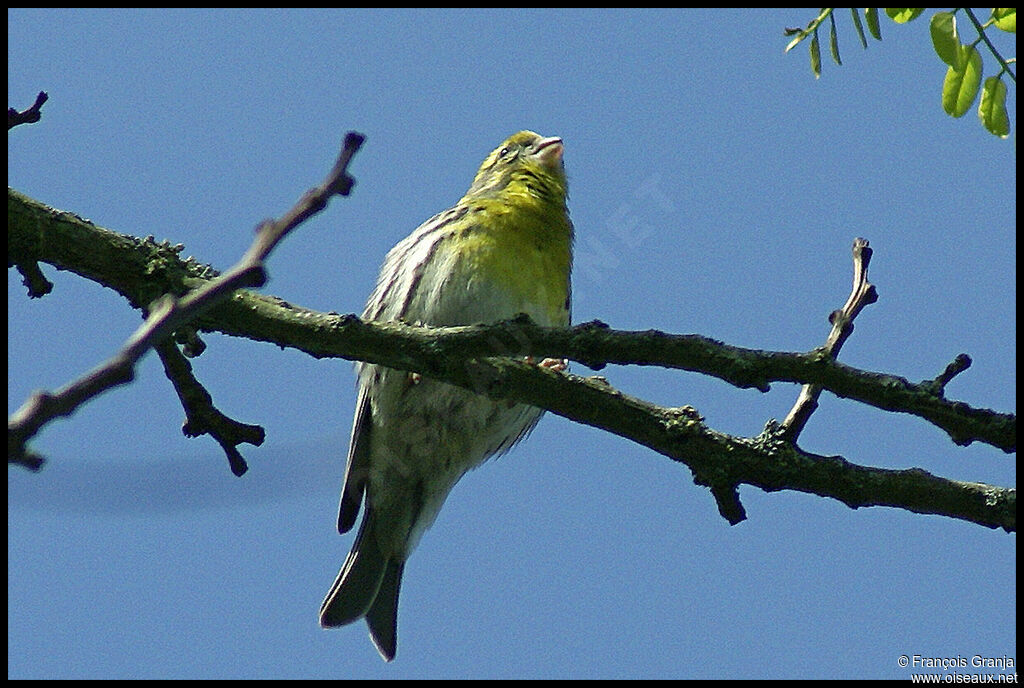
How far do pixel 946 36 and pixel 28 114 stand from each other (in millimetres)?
2633

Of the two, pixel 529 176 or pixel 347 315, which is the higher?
pixel 529 176

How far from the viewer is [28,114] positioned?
3.30 metres

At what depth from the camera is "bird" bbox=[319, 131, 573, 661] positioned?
5531mm

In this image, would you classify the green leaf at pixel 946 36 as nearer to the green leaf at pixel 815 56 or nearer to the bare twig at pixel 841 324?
the green leaf at pixel 815 56

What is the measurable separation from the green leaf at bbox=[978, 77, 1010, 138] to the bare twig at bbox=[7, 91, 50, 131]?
2.74m

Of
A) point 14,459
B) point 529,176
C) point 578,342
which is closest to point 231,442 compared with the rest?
point 578,342

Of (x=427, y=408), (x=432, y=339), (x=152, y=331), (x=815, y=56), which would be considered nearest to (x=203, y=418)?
(x=432, y=339)

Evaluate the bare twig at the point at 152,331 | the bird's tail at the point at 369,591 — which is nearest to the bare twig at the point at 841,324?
the bare twig at the point at 152,331

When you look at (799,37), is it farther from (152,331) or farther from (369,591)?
(369,591)

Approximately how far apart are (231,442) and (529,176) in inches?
133

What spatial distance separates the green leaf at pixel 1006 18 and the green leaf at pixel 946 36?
0.11 metres

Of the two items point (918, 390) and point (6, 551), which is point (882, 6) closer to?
point (918, 390)

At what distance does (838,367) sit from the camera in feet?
9.79

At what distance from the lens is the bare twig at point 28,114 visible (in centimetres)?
324
